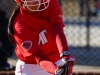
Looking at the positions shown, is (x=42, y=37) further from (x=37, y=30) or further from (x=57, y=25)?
(x=57, y=25)

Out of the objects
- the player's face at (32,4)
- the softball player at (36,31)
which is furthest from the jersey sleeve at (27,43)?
the player's face at (32,4)

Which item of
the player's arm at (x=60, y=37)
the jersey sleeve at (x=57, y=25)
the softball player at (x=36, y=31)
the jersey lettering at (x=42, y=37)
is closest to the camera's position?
the player's arm at (x=60, y=37)

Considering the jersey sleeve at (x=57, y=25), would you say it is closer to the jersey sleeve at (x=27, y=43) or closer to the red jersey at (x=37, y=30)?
the red jersey at (x=37, y=30)

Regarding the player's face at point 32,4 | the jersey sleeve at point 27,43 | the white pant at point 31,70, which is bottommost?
the white pant at point 31,70

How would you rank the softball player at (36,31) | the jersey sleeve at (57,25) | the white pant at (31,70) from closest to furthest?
the jersey sleeve at (57,25), the softball player at (36,31), the white pant at (31,70)

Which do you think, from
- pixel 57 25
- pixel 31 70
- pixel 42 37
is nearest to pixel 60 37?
pixel 57 25

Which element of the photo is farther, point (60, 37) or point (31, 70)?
point (31, 70)

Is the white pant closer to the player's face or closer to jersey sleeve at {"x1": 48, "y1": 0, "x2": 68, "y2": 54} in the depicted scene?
jersey sleeve at {"x1": 48, "y1": 0, "x2": 68, "y2": 54}

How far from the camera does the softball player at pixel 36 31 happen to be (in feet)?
10.9

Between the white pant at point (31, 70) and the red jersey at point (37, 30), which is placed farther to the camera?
the white pant at point (31, 70)

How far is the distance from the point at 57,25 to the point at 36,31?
0.19m

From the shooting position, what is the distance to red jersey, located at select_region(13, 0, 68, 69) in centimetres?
336

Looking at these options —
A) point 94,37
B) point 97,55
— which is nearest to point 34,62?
point 97,55

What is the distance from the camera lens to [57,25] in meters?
3.37
